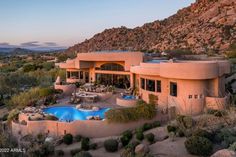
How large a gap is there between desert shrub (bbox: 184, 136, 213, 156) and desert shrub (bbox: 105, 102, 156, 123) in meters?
6.99

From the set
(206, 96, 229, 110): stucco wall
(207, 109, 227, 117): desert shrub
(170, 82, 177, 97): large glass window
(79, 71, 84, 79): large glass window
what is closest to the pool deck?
(170, 82, 177, 97): large glass window

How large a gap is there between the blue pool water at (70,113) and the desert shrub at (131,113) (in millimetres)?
1286

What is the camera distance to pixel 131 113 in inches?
837

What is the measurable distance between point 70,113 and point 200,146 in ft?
39.9

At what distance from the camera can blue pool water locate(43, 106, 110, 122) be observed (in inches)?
868

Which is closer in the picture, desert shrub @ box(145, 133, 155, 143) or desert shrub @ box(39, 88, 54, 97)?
desert shrub @ box(145, 133, 155, 143)

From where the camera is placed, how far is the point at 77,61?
118 feet

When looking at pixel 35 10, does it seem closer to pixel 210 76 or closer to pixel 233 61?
pixel 233 61

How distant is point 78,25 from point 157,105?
43.1 metres

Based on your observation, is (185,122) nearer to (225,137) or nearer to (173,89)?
(225,137)

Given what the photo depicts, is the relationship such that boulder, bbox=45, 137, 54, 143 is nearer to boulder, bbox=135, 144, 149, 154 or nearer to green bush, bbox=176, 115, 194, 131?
boulder, bbox=135, 144, 149, 154

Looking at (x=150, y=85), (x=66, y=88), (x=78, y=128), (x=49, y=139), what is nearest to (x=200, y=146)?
(x=78, y=128)

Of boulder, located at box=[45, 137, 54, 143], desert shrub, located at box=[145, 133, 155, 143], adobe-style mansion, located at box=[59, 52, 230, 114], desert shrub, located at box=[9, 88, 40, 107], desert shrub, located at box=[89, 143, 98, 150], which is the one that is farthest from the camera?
desert shrub, located at box=[9, 88, 40, 107]

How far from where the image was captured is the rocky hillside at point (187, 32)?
6950 centimetres
